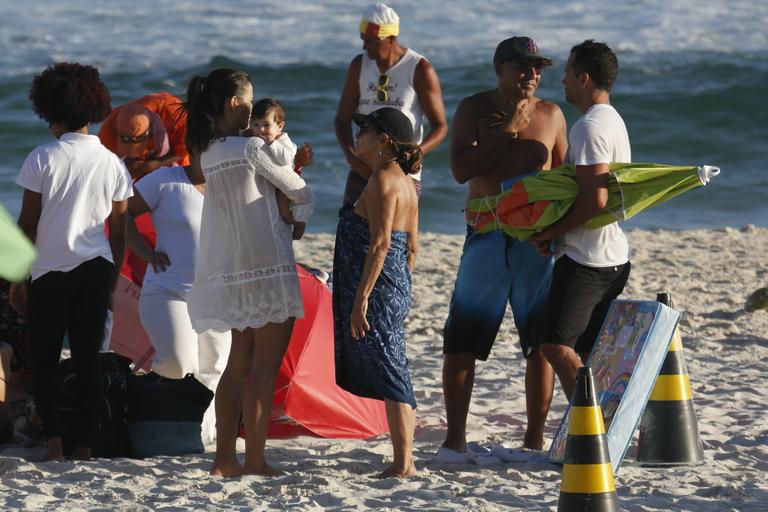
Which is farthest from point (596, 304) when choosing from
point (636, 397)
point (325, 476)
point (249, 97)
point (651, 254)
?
point (651, 254)

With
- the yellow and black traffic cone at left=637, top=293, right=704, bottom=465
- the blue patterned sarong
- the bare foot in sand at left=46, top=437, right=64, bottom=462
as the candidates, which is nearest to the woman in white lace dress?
the blue patterned sarong

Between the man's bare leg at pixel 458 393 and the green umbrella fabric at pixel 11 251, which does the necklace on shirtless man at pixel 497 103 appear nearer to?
the man's bare leg at pixel 458 393

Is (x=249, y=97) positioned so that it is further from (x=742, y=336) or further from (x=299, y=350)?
(x=742, y=336)

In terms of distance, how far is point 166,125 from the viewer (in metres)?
6.49

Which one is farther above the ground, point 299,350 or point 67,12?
point 67,12

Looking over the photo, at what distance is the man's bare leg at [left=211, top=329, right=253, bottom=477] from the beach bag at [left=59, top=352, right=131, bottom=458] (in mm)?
564

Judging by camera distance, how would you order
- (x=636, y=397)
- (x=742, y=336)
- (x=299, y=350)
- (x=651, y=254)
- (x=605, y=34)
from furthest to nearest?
(x=605, y=34) → (x=651, y=254) → (x=742, y=336) → (x=299, y=350) → (x=636, y=397)

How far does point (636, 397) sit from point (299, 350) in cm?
159

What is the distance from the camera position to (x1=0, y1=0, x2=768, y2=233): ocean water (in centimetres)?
1506

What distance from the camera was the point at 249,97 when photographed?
Answer: 475 cm

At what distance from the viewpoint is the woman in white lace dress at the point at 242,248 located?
4676 millimetres

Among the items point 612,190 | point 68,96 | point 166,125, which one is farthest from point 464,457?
point 166,125

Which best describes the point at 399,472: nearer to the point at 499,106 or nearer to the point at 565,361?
the point at 565,361

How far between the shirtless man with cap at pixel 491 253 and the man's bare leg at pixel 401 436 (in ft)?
1.19
